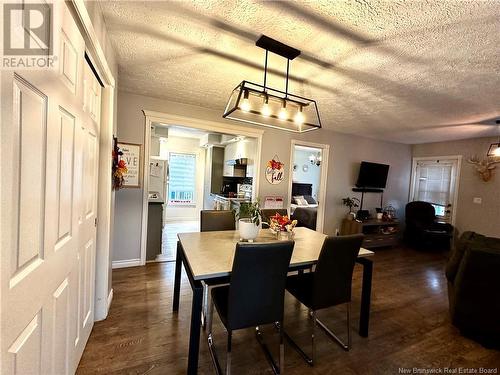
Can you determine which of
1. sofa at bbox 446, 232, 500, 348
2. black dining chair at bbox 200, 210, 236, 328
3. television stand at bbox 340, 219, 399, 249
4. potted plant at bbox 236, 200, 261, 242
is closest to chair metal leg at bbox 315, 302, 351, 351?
potted plant at bbox 236, 200, 261, 242

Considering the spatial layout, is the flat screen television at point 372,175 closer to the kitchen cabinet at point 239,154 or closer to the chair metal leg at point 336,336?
the kitchen cabinet at point 239,154

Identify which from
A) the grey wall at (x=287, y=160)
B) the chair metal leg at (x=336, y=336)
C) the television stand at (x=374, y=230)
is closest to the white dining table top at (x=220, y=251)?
the chair metal leg at (x=336, y=336)

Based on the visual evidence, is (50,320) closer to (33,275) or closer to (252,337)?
(33,275)

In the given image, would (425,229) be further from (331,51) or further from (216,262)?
(216,262)

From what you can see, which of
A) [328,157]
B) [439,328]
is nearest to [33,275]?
[439,328]

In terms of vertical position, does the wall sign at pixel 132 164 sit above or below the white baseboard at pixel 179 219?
above

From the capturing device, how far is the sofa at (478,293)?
78.0 inches

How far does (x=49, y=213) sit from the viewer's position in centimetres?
97

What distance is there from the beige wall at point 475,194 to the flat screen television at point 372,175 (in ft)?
4.43

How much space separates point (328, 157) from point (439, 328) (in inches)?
124

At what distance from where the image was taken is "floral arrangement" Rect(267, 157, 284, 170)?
4141mm

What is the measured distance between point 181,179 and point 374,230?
5356mm

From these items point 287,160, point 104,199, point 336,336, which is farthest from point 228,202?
point 336,336

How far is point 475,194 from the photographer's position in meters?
4.56
